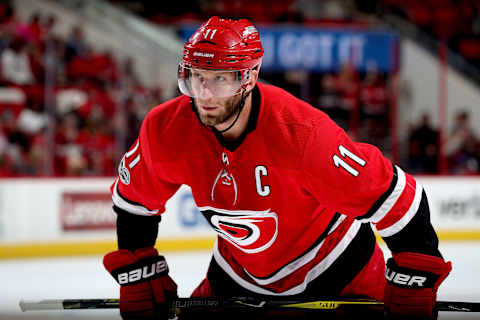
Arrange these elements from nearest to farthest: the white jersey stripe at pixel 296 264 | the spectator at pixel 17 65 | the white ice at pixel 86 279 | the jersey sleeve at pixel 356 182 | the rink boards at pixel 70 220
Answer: the jersey sleeve at pixel 356 182 → the white jersey stripe at pixel 296 264 → the white ice at pixel 86 279 → the rink boards at pixel 70 220 → the spectator at pixel 17 65

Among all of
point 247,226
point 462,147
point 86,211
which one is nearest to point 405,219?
point 247,226

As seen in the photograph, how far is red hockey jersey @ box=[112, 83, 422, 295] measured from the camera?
1863 millimetres

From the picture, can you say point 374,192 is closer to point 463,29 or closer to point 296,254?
point 296,254

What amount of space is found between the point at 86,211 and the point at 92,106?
999mm

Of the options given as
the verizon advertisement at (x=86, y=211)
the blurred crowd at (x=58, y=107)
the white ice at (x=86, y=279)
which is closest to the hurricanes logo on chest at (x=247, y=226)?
the white ice at (x=86, y=279)

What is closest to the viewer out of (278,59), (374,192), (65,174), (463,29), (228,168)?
(374,192)

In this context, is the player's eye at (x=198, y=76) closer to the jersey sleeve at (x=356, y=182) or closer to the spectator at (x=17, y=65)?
the jersey sleeve at (x=356, y=182)

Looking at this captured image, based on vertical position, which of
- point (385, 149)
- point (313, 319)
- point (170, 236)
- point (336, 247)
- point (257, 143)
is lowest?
point (170, 236)

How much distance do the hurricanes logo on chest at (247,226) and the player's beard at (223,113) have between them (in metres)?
0.30

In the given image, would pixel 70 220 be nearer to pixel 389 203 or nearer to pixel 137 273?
pixel 137 273

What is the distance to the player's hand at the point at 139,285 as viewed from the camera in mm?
2164

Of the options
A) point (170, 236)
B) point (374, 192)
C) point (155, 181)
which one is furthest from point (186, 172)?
point (170, 236)

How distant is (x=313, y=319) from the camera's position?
213cm

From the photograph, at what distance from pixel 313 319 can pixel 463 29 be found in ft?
25.1
